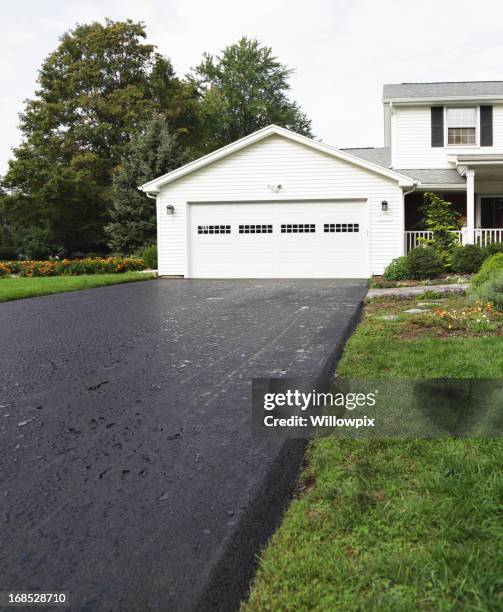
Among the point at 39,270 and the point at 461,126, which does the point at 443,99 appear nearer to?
the point at 461,126

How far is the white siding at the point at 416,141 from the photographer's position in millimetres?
17281

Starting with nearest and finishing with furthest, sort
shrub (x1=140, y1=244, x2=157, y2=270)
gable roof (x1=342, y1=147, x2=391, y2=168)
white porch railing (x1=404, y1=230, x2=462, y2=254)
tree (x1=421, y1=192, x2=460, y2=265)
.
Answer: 1. tree (x1=421, y1=192, x2=460, y2=265)
2. white porch railing (x1=404, y1=230, x2=462, y2=254)
3. shrub (x1=140, y1=244, x2=157, y2=270)
4. gable roof (x1=342, y1=147, x2=391, y2=168)

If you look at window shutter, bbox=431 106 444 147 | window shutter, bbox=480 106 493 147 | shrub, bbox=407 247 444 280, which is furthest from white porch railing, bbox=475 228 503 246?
window shutter, bbox=431 106 444 147

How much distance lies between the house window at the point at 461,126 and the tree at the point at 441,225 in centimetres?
293

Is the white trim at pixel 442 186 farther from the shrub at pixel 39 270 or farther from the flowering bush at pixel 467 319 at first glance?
the shrub at pixel 39 270

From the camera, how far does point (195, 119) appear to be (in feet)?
106

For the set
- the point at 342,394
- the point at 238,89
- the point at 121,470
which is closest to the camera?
the point at 121,470

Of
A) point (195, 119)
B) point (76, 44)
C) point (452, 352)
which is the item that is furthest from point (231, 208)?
point (76, 44)

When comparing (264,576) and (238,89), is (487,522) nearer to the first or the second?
(264,576)

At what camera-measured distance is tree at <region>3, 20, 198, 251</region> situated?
28.1 metres

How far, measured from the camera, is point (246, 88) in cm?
3575

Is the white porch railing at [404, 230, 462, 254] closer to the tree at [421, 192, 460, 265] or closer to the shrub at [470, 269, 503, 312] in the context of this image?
the tree at [421, 192, 460, 265]

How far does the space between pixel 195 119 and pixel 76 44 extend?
7541 mm

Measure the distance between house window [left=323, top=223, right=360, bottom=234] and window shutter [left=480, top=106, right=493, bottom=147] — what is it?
207 inches
